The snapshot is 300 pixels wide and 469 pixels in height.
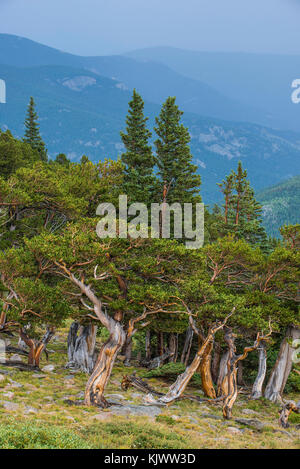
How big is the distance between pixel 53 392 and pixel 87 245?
925 centimetres

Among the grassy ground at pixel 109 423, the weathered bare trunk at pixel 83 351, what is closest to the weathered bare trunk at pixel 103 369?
the grassy ground at pixel 109 423

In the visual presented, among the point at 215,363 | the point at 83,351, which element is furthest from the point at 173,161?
the point at 83,351

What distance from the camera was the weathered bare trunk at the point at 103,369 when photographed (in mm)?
20766

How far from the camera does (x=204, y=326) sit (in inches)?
1001

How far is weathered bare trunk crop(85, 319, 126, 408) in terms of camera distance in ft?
68.1

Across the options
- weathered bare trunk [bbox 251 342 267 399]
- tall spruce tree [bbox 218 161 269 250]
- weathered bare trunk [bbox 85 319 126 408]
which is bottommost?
weathered bare trunk [bbox 251 342 267 399]

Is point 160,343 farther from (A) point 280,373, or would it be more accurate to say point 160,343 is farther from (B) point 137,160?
(B) point 137,160

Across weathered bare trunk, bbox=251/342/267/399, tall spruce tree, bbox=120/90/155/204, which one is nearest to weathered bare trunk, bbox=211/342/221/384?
weathered bare trunk, bbox=251/342/267/399

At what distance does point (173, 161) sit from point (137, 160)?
3.20m

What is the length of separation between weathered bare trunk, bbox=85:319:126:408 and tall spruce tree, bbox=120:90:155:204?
1345 centimetres

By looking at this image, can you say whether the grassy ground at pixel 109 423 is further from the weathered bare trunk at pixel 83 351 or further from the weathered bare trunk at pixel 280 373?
the weathered bare trunk at pixel 83 351

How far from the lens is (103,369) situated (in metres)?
21.3

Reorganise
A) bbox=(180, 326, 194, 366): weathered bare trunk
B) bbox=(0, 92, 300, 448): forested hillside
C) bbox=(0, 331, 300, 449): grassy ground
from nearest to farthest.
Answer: bbox=(0, 331, 300, 449): grassy ground
bbox=(0, 92, 300, 448): forested hillside
bbox=(180, 326, 194, 366): weathered bare trunk

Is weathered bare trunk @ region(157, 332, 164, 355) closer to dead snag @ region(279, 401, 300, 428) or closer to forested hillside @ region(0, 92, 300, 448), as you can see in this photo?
forested hillside @ region(0, 92, 300, 448)
